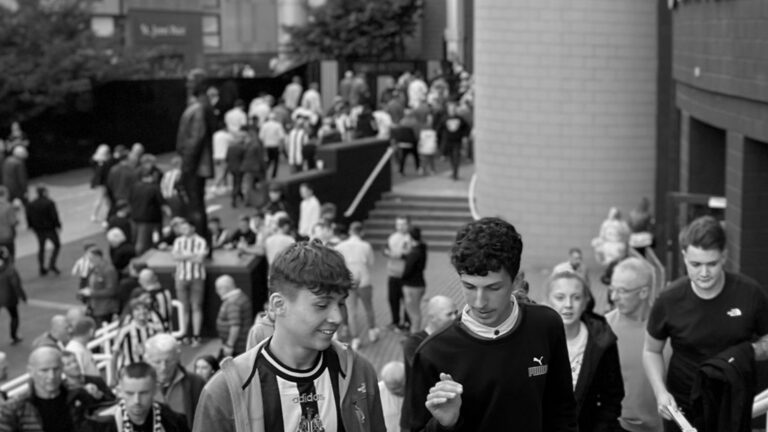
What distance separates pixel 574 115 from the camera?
2241 cm

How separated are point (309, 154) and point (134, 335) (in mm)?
14584

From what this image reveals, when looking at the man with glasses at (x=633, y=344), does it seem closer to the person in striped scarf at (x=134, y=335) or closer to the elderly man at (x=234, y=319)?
the person in striped scarf at (x=134, y=335)

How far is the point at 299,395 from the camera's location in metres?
4.57

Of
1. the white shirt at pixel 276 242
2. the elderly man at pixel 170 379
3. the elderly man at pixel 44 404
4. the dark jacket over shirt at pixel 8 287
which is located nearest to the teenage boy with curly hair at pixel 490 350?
the elderly man at pixel 44 404

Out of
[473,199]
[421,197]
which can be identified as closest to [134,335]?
[473,199]

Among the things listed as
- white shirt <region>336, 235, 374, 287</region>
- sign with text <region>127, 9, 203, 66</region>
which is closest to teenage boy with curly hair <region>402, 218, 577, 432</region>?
white shirt <region>336, 235, 374, 287</region>

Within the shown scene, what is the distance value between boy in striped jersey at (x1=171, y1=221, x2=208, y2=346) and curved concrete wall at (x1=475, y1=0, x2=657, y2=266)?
18.4 feet

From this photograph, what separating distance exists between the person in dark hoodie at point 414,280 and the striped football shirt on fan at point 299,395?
46.5 feet

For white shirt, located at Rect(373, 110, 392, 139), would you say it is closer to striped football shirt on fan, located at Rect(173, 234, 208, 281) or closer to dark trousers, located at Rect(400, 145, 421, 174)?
dark trousers, located at Rect(400, 145, 421, 174)

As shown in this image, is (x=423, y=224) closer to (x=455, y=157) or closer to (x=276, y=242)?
(x=455, y=157)

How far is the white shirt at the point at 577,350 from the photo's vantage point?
6.61 metres

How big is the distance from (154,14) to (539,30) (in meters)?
28.4

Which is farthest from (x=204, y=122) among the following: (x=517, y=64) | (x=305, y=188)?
(x=517, y=64)

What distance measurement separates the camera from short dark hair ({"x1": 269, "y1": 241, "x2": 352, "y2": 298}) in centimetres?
448
